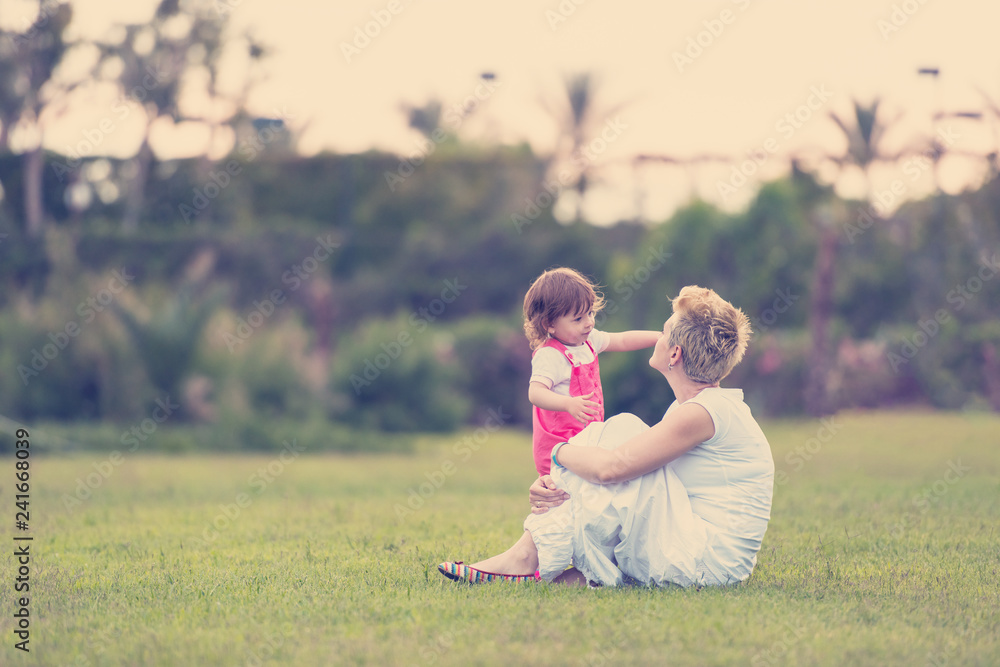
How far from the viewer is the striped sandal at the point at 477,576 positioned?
3.88 metres

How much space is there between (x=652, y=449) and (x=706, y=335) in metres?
0.53

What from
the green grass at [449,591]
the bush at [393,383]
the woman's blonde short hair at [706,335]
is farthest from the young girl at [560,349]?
the bush at [393,383]

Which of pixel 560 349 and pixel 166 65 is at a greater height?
pixel 166 65

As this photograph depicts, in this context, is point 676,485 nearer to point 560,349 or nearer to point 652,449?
point 652,449

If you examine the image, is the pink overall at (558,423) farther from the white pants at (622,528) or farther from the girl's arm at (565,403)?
the white pants at (622,528)

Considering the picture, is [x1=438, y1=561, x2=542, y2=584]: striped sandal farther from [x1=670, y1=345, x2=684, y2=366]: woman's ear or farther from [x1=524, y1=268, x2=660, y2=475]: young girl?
[x1=670, y1=345, x2=684, y2=366]: woman's ear

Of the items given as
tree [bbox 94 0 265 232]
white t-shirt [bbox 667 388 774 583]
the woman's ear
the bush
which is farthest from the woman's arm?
tree [bbox 94 0 265 232]

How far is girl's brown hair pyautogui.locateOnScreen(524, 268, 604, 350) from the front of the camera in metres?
4.23


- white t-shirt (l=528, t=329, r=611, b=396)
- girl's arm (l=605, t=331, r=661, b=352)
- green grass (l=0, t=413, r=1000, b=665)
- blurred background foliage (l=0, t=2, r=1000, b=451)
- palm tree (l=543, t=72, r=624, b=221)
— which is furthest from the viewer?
palm tree (l=543, t=72, r=624, b=221)

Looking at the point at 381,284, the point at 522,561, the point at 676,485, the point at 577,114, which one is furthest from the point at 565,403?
the point at 577,114

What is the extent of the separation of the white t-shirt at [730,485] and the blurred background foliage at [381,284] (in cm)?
933

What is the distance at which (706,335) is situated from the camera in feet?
12.2

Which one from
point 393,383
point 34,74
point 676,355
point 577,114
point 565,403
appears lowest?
point 393,383

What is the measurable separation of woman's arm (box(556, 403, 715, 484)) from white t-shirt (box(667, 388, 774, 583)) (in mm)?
125
